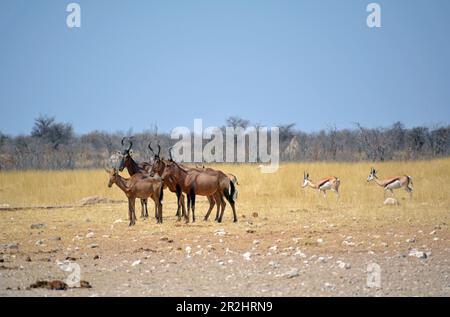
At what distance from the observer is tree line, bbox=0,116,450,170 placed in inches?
1540

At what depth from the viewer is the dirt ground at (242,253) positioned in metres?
9.35

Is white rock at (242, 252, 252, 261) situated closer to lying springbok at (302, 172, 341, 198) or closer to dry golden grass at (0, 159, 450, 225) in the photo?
dry golden grass at (0, 159, 450, 225)

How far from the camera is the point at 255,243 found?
1323 cm

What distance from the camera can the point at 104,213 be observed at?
19875mm

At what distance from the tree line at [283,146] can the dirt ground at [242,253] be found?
62.9 feet

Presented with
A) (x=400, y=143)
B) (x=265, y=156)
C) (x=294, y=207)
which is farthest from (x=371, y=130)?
(x=294, y=207)

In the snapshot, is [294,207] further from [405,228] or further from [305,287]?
[305,287]

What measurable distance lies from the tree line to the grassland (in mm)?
14004

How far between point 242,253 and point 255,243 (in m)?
1.02

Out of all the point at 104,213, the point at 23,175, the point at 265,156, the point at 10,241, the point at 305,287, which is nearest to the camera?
the point at 305,287

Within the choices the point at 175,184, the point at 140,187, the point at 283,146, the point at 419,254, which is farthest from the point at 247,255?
the point at 283,146

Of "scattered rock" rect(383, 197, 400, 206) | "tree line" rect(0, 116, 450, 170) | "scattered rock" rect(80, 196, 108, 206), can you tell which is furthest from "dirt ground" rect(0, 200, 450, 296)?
"tree line" rect(0, 116, 450, 170)

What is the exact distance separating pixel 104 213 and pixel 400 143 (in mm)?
33007

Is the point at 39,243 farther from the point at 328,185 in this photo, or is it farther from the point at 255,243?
the point at 328,185
